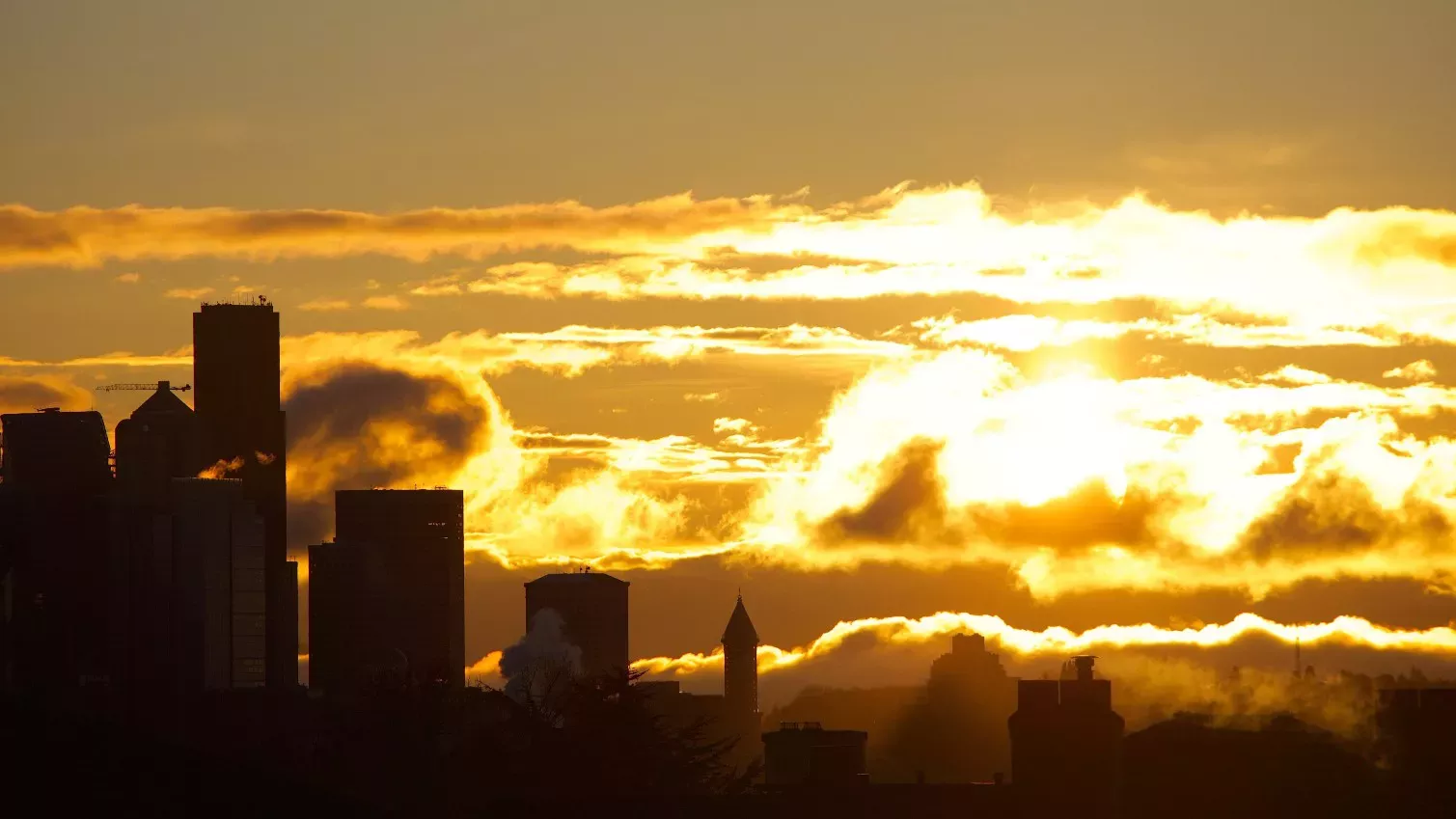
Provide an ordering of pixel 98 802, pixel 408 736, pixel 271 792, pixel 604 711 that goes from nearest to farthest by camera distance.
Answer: pixel 98 802 < pixel 271 792 < pixel 604 711 < pixel 408 736

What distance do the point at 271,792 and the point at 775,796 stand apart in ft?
159

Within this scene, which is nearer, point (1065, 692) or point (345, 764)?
point (1065, 692)

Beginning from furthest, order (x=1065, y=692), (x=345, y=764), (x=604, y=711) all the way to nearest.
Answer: (x=345, y=764) → (x=604, y=711) → (x=1065, y=692)

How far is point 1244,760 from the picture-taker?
392 feet

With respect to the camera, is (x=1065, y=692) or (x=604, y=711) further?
(x=604, y=711)

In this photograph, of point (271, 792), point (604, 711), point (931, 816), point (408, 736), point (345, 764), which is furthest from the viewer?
point (408, 736)

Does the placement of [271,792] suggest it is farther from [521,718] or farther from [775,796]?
[521,718]

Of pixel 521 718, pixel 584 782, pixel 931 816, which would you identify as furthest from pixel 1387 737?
pixel 521 718

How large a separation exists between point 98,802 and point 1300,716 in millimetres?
95621

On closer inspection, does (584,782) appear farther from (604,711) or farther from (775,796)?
(775,796)

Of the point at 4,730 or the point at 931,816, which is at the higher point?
the point at 4,730

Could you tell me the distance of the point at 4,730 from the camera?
208 feet

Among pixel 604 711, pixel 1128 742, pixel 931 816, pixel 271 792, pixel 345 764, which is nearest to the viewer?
pixel 271 792

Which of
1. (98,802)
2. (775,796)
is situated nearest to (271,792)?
(98,802)
